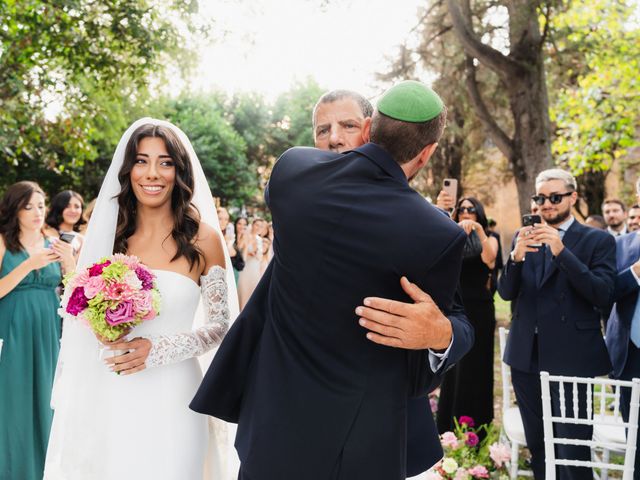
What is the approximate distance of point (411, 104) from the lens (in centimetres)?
168

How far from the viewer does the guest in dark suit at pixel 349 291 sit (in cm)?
162

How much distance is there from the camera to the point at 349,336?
1.69 metres

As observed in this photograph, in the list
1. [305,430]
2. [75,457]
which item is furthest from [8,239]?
[305,430]

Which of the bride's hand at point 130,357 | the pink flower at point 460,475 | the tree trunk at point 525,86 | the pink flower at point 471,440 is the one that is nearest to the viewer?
the bride's hand at point 130,357

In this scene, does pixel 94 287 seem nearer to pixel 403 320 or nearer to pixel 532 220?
pixel 403 320

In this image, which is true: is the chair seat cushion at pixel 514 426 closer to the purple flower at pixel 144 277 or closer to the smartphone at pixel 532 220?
the smartphone at pixel 532 220

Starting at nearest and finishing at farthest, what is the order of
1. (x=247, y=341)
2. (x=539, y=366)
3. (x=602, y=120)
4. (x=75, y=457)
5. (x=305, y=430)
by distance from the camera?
(x=305, y=430)
(x=247, y=341)
(x=75, y=457)
(x=539, y=366)
(x=602, y=120)

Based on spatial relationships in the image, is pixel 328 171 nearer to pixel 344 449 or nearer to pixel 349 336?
pixel 349 336

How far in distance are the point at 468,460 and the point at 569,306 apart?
4.83ft

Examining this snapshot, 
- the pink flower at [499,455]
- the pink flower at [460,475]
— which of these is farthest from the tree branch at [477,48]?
the pink flower at [460,475]

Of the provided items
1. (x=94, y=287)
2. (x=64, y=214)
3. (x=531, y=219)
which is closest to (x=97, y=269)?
(x=94, y=287)

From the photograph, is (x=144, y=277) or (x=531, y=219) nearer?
(x=144, y=277)

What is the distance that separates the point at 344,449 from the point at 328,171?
33.4 inches

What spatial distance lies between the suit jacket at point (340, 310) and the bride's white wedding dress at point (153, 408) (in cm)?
94
